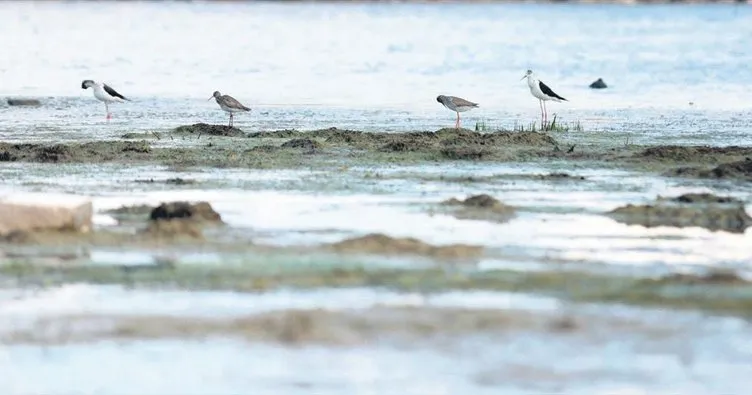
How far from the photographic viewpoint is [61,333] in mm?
11125

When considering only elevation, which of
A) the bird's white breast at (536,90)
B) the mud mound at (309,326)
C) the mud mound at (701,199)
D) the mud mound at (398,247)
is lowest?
the bird's white breast at (536,90)

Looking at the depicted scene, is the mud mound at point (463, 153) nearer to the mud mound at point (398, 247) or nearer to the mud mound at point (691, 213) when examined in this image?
the mud mound at point (691, 213)

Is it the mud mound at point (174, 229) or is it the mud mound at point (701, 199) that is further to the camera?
the mud mound at point (701, 199)

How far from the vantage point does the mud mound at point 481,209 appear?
54.9ft

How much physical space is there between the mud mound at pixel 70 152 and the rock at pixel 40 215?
7.12m

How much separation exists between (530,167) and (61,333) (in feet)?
36.9

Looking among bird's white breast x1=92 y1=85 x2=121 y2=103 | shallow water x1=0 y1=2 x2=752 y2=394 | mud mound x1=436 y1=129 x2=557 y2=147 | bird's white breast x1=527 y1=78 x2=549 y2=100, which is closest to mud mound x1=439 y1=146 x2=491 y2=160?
shallow water x1=0 y1=2 x2=752 y2=394

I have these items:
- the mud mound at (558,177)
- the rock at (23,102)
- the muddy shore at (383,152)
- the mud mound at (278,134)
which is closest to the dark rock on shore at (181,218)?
the mud mound at (558,177)

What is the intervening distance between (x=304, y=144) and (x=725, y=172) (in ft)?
19.5

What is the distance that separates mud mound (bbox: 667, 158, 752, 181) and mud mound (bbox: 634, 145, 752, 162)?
134 cm

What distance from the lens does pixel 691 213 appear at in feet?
55.4

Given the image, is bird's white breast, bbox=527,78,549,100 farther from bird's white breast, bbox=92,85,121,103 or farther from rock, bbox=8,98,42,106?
rock, bbox=8,98,42,106

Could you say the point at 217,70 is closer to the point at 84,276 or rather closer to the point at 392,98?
the point at 392,98

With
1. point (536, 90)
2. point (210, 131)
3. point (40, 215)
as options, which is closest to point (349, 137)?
point (210, 131)
